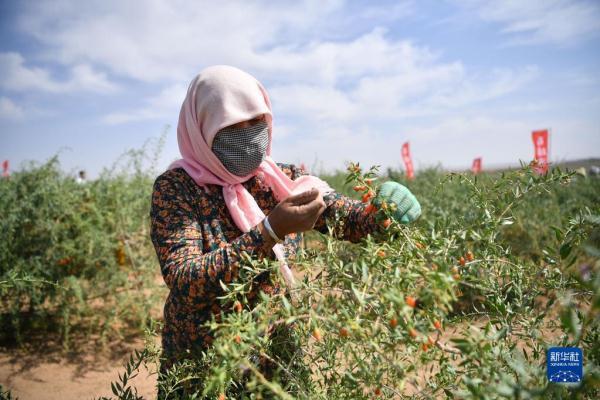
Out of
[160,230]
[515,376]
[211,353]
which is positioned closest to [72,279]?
[160,230]

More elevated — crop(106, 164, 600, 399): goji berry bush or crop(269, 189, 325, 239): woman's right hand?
crop(269, 189, 325, 239): woman's right hand

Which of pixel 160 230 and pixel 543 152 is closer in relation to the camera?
pixel 160 230

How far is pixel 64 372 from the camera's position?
13.1 feet

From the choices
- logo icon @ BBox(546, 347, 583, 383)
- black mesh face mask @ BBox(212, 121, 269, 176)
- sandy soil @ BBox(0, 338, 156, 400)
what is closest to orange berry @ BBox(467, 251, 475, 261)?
logo icon @ BBox(546, 347, 583, 383)

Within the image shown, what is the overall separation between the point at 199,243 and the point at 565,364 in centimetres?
116

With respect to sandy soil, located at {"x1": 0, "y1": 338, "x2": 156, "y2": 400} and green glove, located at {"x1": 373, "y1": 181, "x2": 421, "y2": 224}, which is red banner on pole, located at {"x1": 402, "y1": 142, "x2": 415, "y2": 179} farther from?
green glove, located at {"x1": 373, "y1": 181, "x2": 421, "y2": 224}

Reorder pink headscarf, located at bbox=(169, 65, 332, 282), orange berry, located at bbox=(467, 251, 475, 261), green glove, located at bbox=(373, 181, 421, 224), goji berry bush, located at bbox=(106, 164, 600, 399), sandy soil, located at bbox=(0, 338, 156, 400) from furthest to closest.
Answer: sandy soil, located at bbox=(0, 338, 156, 400) → pink headscarf, located at bbox=(169, 65, 332, 282) → green glove, located at bbox=(373, 181, 421, 224) → orange berry, located at bbox=(467, 251, 475, 261) → goji berry bush, located at bbox=(106, 164, 600, 399)

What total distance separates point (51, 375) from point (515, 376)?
451cm

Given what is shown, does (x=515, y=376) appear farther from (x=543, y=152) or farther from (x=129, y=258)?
(x=543, y=152)

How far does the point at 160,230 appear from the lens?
4.86 ft

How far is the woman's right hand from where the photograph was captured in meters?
1.21

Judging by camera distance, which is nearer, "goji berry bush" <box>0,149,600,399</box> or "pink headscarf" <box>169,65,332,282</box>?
"goji berry bush" <box>0,149,600,399</box>

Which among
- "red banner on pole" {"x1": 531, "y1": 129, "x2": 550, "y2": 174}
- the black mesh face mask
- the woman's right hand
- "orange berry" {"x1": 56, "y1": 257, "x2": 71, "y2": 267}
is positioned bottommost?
"orange berry" {"x1": 56, "y1": 257, "x2": 71, "y2": 267}

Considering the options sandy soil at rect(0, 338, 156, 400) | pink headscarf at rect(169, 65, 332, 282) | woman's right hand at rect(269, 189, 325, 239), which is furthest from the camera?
sandy soil at rect(0, 338, 156, 400)
